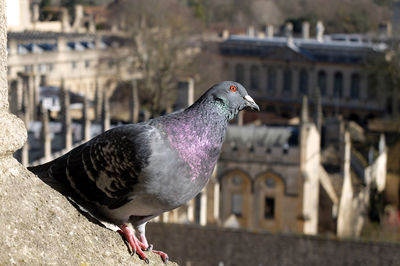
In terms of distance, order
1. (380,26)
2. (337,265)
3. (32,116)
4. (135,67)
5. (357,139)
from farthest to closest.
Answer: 1. (380,26)
2. (135,67)
3. (357,139)
4. (32,116)
5. (337,265)

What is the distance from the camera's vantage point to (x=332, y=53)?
230 ft

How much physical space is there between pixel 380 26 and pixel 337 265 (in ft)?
172

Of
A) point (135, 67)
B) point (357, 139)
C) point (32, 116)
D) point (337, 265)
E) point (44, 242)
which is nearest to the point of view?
point (44, 242)

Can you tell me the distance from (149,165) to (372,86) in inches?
2540

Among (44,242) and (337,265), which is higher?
(44,242)

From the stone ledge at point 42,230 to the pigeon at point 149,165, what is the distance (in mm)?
229

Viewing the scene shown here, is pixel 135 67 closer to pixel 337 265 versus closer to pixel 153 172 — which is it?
pixel 337 265

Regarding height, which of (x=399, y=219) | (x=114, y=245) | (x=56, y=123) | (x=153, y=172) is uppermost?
(x=153, y=172)

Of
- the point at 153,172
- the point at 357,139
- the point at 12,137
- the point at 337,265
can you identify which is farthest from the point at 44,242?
the point at 357,139

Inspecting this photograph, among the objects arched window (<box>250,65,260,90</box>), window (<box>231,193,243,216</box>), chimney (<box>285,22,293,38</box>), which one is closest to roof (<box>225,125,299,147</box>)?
window (<box>231,193,243,216</box>)

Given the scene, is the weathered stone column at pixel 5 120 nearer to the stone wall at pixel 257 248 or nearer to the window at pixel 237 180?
the stone wall at pixel 257 248

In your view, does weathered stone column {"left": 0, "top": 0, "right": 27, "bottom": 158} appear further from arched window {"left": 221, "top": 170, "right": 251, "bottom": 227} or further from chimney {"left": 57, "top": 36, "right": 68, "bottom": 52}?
chimney {"left": 57, "top": 36, "right": 68, "bottom": 52}

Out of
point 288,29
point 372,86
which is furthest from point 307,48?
point 288,29

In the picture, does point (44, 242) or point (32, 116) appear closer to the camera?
point (44, 242)
